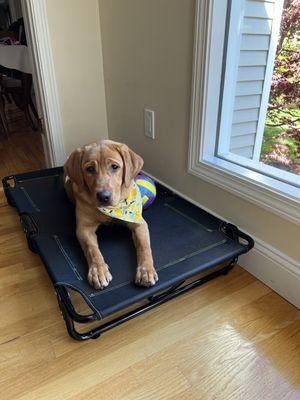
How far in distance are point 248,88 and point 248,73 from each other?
65 millimetres

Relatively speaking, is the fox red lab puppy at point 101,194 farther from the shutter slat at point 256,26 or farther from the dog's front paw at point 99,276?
the shutter slat at point 256,26

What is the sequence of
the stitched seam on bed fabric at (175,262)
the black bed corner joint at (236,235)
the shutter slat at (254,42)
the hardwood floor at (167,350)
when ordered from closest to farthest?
1. the hardwood floor at (167,350)
2. the stitched seam on bed fabric at (175,262)
3. the black bed corner joint at (236,235)
4. the shutter slat at (254,42)

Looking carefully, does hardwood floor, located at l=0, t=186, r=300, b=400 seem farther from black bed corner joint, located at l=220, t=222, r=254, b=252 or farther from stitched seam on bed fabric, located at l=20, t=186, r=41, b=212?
stitched seam on bed fabric, located at l=20, t=186, r=41, b=212

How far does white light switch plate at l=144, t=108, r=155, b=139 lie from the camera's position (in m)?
1.67

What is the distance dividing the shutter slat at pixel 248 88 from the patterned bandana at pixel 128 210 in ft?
A: 2.21

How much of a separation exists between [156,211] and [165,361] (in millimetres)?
680

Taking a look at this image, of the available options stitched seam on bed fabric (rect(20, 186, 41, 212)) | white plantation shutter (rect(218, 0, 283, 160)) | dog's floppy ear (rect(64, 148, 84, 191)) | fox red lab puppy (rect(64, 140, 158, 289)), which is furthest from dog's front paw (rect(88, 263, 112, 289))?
white plantation shutter (rect(218, 0, 283, 160))

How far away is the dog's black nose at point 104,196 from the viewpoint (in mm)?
1081

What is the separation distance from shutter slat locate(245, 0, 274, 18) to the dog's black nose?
0.96 meters

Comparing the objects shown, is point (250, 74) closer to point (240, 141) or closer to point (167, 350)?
point (240, 141)

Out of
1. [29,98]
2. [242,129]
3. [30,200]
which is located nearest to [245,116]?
[242,129]

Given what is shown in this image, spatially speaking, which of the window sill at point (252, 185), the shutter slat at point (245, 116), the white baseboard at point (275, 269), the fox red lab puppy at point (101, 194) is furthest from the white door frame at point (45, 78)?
the white baseboard at point (275, 269)

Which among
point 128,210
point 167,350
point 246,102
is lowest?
point 167,350

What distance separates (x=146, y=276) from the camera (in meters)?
1.00
